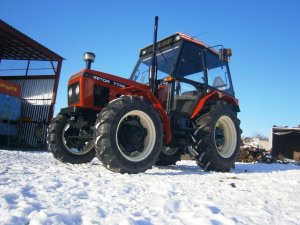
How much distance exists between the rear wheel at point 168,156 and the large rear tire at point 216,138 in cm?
98

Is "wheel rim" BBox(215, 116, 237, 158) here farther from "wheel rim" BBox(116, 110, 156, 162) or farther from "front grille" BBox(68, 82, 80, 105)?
"front grille" BBox(68, 82, 80, 105)

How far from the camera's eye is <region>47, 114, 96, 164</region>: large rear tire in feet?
17.0

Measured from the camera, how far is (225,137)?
21.1 feet

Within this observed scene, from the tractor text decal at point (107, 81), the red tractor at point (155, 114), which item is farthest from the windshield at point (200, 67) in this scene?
the tractor text decal at point (107, 81)

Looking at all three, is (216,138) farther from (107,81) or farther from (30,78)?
(30,78)

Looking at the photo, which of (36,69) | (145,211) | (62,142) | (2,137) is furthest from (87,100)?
(36,69)

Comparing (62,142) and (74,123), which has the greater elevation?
(74,123)

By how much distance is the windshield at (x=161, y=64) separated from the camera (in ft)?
19.4

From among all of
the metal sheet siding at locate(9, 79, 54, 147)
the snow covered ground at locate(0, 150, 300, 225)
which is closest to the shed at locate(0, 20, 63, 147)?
the metal sheet siding at locate(9, 79, 54, 147)

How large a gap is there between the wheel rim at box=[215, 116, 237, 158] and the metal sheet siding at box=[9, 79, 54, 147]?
11278 millimetres

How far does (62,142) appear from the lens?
5.32 meters

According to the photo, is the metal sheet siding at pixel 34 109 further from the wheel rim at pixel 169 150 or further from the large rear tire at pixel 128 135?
the large rear tire at pixel 128 135

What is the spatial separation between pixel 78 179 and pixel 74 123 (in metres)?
1.96

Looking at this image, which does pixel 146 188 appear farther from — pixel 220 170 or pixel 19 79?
pixel 19 79
